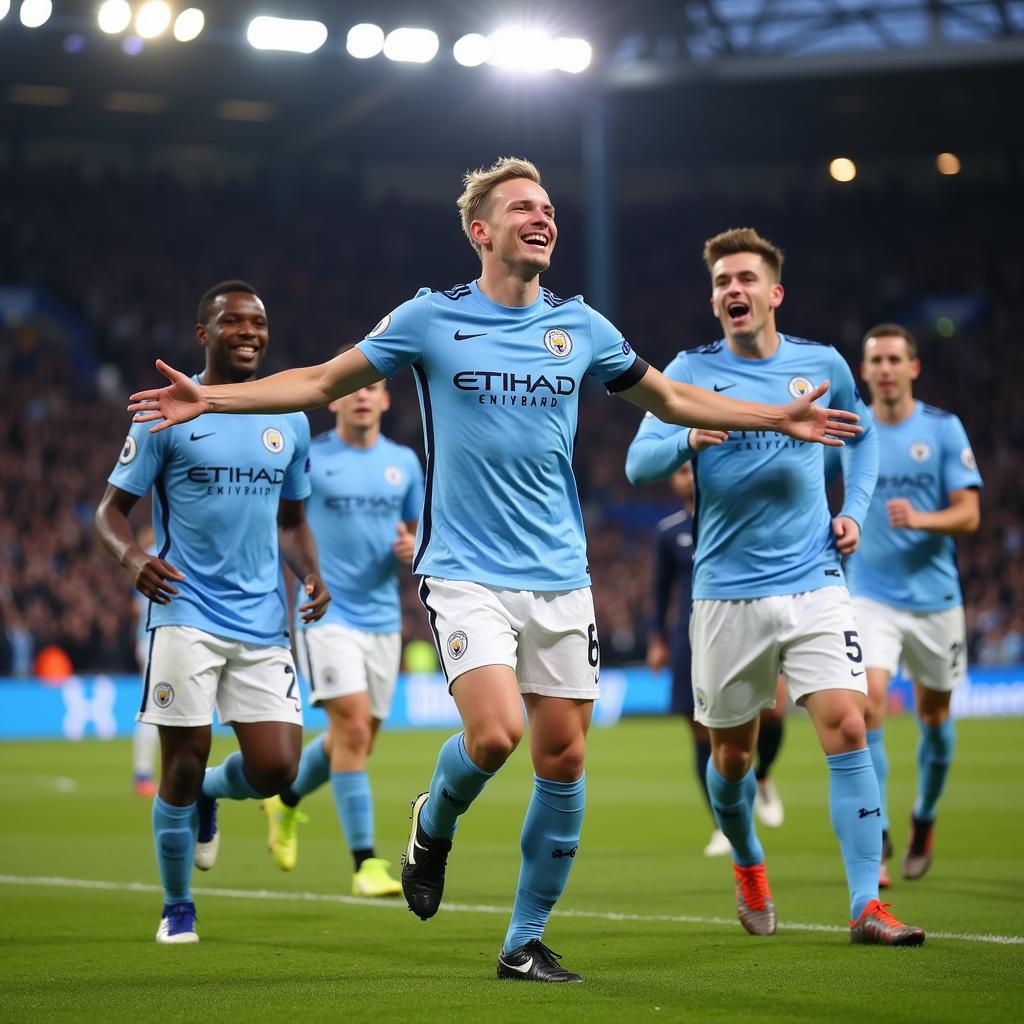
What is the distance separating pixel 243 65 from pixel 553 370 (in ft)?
98.8

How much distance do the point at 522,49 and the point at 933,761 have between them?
22.7 m

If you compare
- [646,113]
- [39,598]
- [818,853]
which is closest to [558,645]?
[818,853]

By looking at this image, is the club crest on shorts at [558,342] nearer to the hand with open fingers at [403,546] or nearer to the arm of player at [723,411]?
the arm of player at [723,411]

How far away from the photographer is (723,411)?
5824 millimetres

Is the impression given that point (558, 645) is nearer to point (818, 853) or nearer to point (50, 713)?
point (818, 853)

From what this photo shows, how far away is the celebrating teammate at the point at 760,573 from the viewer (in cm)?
647

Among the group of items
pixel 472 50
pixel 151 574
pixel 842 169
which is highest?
pixel 842 169

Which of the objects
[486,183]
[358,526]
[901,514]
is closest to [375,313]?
[358,526]

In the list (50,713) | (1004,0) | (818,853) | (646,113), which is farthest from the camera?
(646,113)

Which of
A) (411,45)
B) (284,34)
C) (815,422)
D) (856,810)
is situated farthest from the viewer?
(411,45)

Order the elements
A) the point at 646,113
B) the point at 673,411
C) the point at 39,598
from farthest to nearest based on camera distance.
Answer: the point at 646,113, the point at 39,598, the point at 673,411

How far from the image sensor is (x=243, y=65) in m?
33.9

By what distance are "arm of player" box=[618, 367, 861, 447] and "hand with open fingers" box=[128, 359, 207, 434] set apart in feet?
4.94

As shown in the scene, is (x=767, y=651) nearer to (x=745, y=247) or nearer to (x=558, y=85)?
(x=745, y=247)
